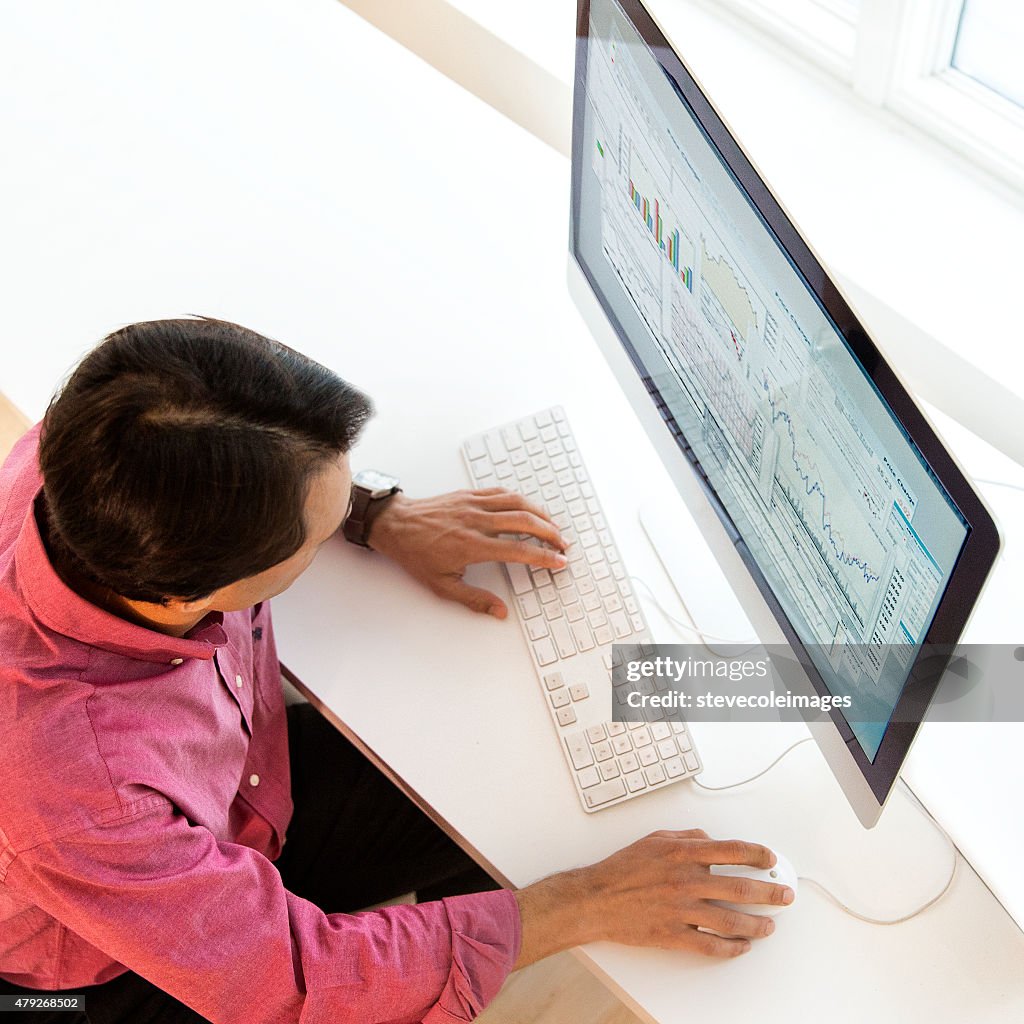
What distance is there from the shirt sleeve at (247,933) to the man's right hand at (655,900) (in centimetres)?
3

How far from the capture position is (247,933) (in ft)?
2.96

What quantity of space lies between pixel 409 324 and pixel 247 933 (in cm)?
73

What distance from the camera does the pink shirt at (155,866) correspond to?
86 centimetres

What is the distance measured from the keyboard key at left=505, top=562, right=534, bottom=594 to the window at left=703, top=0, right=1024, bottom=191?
71 cm

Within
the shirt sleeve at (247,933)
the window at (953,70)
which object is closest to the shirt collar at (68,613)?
the shirt sleeve at (247,933)

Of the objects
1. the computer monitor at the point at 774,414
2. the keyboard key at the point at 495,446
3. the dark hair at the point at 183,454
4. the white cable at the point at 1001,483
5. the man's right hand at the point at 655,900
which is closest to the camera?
the computer monitor at the point at 774,414

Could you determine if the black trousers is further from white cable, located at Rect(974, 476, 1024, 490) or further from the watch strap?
white cable, located at Rect(974, 476, 1024, 490)

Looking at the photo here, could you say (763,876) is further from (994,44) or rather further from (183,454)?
(994,44)

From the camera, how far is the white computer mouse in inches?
37.5

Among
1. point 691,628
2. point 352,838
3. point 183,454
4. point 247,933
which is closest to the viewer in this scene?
point 183,454

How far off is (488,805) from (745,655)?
11.7 inches

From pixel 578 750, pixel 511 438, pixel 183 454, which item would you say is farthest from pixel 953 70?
pixel 183 454

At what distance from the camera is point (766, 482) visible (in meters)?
0.90

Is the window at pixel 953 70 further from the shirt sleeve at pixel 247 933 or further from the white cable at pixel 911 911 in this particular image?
the shirt sleeve at pixel 247 933
